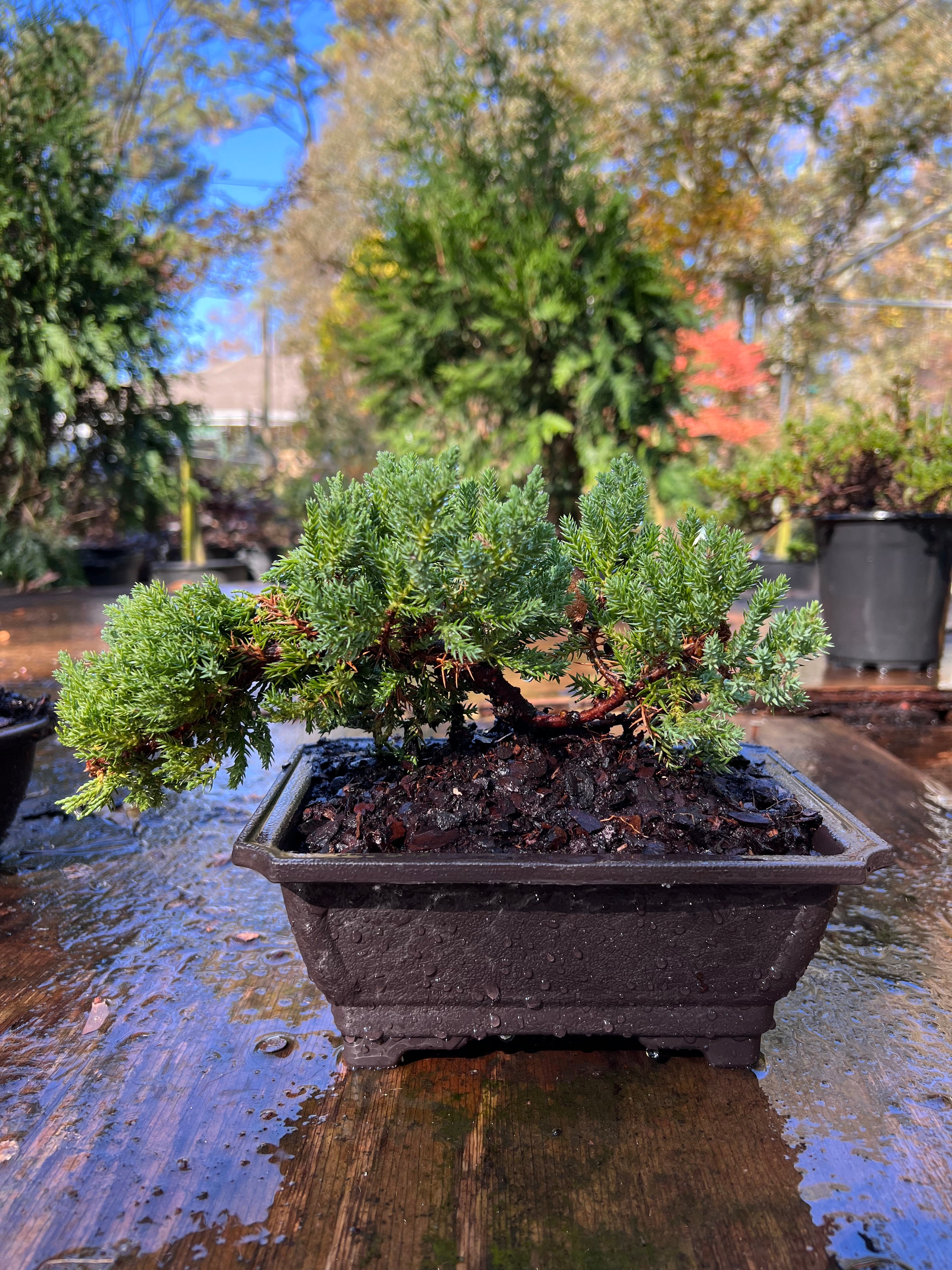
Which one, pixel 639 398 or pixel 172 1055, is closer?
pixel 172 1055

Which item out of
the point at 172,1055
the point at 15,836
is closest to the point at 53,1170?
the point at 172,1055

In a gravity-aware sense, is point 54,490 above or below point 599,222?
below

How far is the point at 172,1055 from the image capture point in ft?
5.19

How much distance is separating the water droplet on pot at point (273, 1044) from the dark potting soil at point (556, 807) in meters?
0.40

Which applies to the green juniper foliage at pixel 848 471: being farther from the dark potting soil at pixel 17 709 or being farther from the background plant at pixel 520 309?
the dark potting soil at pixel 17 709

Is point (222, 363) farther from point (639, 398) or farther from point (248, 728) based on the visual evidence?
point (248, 728)

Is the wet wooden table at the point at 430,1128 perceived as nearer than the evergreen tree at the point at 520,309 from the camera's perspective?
Yes

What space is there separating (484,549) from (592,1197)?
0.94 meters

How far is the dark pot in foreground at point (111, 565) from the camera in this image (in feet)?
25.3

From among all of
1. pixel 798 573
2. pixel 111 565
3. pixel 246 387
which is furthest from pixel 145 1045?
pixel 246 387

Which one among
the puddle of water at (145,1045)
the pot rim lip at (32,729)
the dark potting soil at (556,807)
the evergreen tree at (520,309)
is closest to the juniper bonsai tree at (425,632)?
the dark potting soil at (556,807)

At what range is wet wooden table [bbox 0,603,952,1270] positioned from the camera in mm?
1170

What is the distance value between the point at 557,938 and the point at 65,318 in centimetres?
617

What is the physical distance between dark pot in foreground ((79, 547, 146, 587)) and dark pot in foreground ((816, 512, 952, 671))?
5.59 meters
